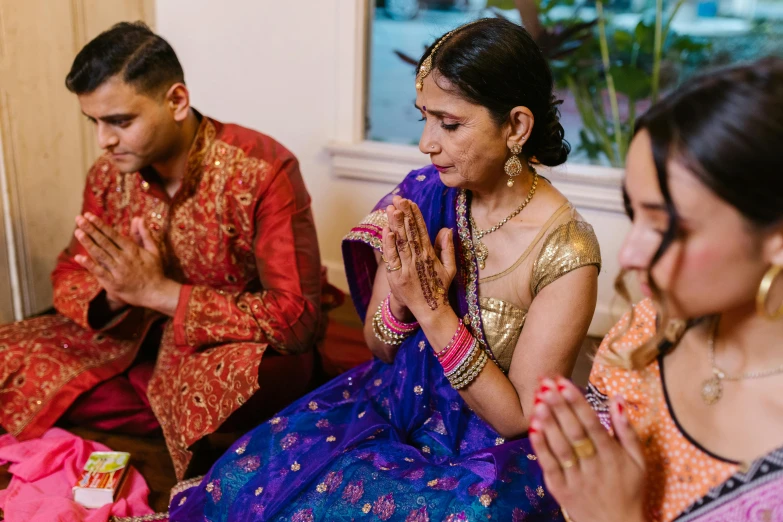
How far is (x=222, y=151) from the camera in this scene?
2.20m

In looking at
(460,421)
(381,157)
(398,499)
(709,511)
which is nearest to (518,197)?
(460,421)

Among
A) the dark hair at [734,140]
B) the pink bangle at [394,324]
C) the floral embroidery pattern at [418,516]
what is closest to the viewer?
the dark hair at [734,140]

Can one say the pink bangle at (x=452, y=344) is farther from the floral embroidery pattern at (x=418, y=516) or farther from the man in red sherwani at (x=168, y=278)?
the man in red sherwani at (x=168, y=278)

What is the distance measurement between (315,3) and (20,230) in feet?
5.16

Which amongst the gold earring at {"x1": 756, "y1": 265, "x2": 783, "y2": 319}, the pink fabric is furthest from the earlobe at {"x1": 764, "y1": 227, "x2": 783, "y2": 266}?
the pink fabric

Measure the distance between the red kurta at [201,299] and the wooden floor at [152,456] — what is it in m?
0.10

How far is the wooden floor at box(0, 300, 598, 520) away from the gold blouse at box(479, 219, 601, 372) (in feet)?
2.27

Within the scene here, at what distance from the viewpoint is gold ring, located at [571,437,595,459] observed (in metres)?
0.98

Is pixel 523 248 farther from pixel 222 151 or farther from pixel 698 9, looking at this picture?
pixel 698 9

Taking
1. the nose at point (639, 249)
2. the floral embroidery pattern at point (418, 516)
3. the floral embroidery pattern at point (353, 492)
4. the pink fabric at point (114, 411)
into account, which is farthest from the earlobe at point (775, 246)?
the pink fabric at point (114, 411)

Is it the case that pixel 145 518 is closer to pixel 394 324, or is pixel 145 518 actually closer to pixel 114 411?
pixel 114 411

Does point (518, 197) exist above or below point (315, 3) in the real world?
below

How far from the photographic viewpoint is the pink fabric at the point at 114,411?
2303 millimetres

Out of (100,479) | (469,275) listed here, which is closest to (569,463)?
(469,275)
